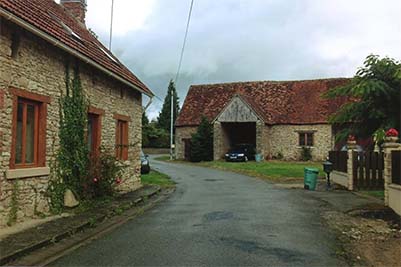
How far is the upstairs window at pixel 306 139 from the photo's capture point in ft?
131

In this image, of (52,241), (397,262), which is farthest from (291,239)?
(52,241)

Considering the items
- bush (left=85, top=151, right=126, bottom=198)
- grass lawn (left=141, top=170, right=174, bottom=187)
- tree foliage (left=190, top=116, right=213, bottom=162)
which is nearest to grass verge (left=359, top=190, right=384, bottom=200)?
grass lawn (left=141, top=170, right=174, bottom=187)

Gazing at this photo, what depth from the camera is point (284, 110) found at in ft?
136

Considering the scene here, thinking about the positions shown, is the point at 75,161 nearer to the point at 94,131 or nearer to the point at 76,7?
the point at 94,131

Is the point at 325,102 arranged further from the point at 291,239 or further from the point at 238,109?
the point at 291,239

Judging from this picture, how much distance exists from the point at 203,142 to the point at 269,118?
6.14 m

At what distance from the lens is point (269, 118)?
134 ft

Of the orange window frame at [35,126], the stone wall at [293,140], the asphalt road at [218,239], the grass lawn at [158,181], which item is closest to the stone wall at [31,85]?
the orange window frame at [35,126]

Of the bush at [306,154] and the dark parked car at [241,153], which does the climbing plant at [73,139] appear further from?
the bush at [306,154]

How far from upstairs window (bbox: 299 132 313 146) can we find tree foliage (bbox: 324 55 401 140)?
20560 mm

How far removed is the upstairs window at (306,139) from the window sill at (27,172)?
103ft

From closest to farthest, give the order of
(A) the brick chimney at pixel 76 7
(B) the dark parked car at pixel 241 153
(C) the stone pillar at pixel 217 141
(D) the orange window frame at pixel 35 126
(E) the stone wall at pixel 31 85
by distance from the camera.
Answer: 1. (E) the stone wall at pixel 31 85
2. (D) the orange window frame at pixel 35 126
3. (A) the brick chimney at pixel 76 7
4. (B) the dark parked car at pixel 241 153
5. (C) the stone pillar at pixel 217 141

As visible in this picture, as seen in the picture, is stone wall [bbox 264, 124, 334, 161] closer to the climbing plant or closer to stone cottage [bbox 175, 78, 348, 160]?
stone cottage [bbox 175, 78, 348, 160]

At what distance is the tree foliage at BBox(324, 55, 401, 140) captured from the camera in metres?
17.2
